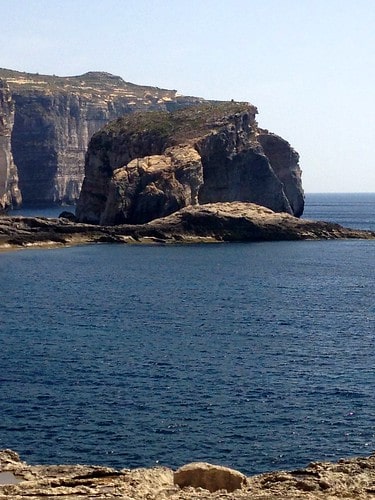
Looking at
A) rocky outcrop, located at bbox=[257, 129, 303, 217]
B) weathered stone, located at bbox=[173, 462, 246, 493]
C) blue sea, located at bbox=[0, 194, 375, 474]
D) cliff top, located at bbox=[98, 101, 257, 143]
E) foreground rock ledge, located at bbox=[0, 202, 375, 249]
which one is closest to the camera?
weathered stone, located at bbox=[173, 462, 246, 493]

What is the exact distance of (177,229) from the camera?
128 m

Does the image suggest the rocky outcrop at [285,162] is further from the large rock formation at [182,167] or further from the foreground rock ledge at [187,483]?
the foreground rock ledge at [187,483]

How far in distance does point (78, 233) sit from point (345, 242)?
35848 millimetres

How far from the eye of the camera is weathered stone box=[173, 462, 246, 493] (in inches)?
904

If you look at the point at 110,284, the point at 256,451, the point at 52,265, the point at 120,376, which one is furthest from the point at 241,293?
the point at 256,451

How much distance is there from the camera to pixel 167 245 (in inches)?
4948

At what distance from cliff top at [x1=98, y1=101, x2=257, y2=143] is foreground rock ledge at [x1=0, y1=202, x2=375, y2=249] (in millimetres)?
17808

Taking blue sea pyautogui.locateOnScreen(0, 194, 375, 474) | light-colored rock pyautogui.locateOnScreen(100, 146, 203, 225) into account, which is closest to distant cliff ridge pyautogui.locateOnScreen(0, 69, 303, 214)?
light-colored rock pyautogui.locateOnScreen(100, 146, 203, 225)

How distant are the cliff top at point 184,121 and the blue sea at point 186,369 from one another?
193 feet

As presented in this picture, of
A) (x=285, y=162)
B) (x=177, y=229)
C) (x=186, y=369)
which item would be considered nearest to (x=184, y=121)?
(x=285, y=162)

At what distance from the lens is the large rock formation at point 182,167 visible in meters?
135

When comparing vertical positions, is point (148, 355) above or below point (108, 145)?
below

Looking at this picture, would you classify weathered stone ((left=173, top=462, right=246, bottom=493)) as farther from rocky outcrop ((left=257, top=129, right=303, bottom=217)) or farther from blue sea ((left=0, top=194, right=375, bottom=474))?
rocky outcrop ((left=257, top=129, right=303, bottom=217))

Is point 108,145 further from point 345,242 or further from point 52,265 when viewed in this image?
point 52,265
